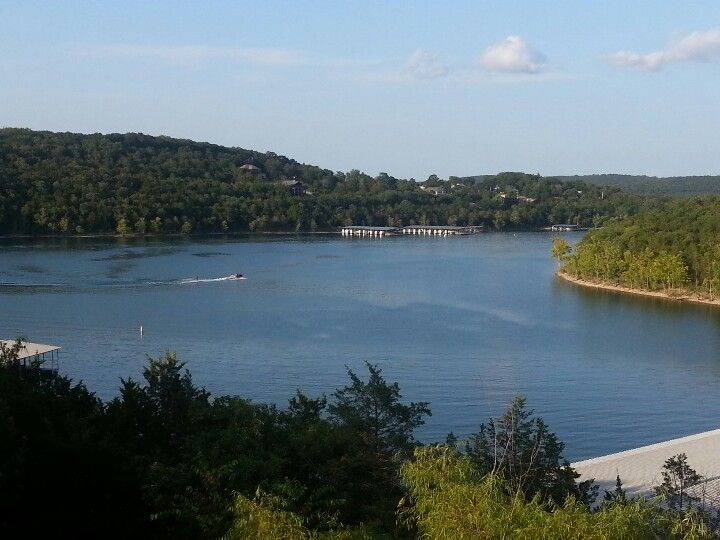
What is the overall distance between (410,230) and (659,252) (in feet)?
100.0

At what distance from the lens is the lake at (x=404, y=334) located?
37.9 ft

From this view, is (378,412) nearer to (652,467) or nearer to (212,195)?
(652,467)

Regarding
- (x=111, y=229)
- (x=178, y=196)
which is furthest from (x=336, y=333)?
(x=178, y=196)

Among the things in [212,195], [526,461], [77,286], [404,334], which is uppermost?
[212,195]

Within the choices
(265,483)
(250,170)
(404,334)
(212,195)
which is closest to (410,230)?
(212,195)

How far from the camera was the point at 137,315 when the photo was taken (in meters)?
18.5

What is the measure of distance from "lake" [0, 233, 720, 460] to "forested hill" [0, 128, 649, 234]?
30.2ft

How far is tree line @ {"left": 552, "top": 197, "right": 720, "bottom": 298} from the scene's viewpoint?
929 inches

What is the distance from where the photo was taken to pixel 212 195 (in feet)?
152

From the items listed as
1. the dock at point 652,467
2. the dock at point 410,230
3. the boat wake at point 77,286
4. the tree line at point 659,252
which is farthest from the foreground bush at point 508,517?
the dock at point 410,230

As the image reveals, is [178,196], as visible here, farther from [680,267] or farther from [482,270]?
[680,267]

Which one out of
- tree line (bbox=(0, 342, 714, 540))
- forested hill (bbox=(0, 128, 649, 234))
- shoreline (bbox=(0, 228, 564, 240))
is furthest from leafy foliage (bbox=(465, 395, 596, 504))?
forested hill (bbox=(0, 128, 649, 234))

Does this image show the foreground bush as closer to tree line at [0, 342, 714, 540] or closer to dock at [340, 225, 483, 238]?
tree line at [0, 342, 714, 540]

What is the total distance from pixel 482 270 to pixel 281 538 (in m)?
26.1
